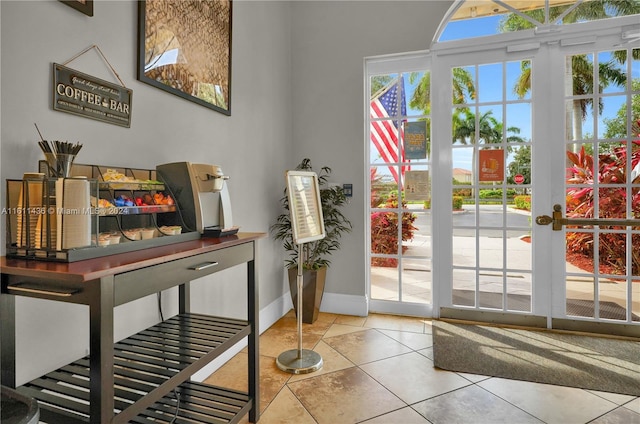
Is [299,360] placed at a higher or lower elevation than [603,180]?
lower

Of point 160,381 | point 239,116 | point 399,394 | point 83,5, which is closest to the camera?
point 160,381

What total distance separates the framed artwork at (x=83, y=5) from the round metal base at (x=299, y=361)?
6.86ft

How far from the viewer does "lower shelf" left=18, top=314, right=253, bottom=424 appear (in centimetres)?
115

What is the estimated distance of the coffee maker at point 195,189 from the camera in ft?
5.26

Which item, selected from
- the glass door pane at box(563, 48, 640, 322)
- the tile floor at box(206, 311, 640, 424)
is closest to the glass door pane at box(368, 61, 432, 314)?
the tile floor at box(206, 311, 640, 424)

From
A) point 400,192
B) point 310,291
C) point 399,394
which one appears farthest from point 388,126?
point 399,394

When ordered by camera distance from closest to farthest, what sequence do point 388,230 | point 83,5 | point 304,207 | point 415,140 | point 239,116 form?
point 83,5 < point 304,207 < point 239,116 < point 415,140 < point 388,230

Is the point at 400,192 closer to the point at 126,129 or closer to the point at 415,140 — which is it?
the point at 415,140

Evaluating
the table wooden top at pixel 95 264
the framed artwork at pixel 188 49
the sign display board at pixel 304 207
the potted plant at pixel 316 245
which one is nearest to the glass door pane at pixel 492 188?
the potted plant at pixel 316 245

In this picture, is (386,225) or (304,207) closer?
(304,207)

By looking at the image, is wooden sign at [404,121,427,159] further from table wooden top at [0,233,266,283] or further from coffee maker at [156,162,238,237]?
table wooden top at [0,233,266,283]

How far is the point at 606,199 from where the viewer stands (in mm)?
2855

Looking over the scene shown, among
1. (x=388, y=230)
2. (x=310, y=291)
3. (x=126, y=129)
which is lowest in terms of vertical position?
(x=310, y=291)

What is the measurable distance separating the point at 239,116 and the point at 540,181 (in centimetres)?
245
